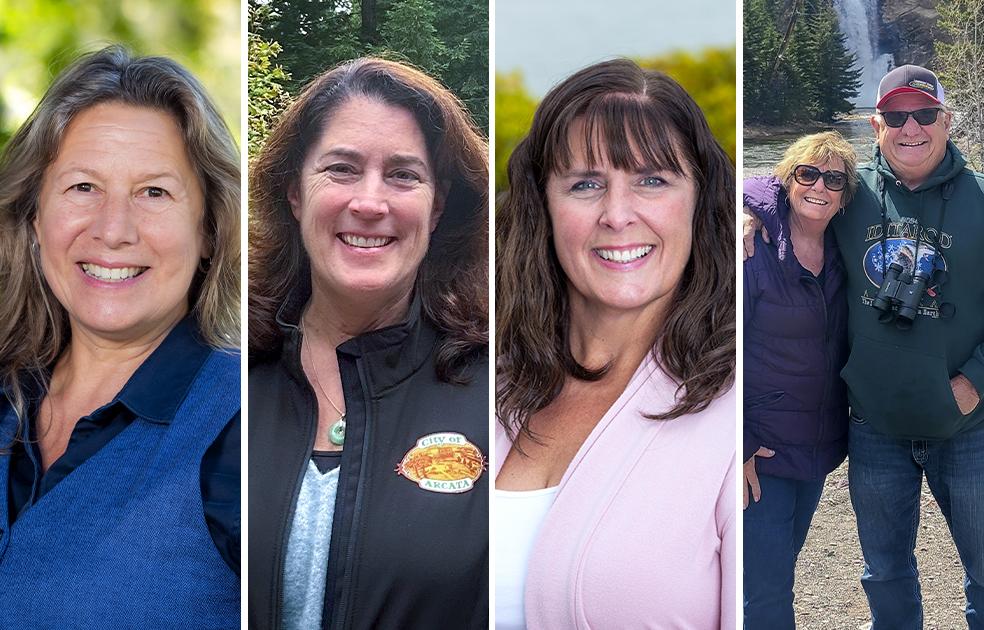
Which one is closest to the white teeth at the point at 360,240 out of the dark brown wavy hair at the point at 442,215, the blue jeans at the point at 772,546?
the dark brown wavy hair at the point at 442,215

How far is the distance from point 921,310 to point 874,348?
182 millimetres

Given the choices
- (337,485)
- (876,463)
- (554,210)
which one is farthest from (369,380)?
(876,463)

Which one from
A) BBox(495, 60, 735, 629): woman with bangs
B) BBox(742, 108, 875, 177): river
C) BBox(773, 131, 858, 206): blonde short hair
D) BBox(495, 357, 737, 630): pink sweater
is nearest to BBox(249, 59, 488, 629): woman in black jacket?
BBox(495, 60, 735, 629): woman with bangs

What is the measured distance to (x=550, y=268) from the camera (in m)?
3.22

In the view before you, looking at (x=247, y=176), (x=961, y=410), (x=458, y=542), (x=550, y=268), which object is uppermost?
(x=247, y=176)

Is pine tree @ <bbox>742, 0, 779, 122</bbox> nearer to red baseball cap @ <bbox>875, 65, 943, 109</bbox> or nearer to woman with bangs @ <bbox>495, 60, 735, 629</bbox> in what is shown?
woman with bangs @ <bbox>495, 60, 735, 629</bbox>

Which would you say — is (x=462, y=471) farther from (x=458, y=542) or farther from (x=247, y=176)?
(x=247, y=176)

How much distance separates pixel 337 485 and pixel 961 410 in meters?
1.88

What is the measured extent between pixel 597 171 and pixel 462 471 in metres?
0.99

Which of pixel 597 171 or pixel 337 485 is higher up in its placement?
pixel 597 171

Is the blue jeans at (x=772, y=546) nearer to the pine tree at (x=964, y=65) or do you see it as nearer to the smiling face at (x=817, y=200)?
the smiling face at (x=817, y=200)

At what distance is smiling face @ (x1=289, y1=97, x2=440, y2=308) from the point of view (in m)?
3.13

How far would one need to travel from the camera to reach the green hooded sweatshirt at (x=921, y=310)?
3.14m

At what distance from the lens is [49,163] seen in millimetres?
3135
